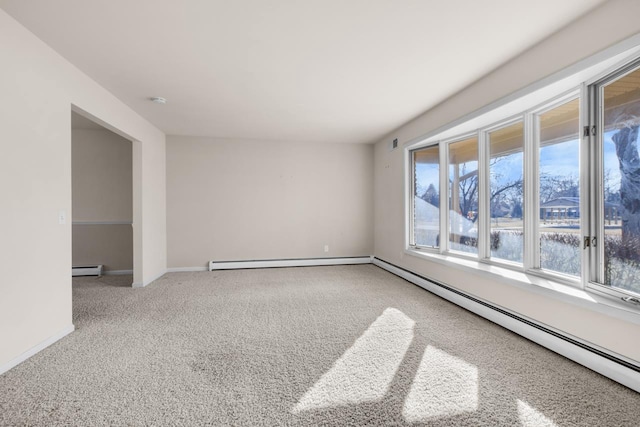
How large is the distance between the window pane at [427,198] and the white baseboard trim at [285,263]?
1.59m

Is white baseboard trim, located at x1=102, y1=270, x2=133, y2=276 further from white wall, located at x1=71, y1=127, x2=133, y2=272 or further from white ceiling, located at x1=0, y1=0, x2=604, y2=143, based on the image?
white ceiling, located at x1=0, y1=0, x2=604, y2=143

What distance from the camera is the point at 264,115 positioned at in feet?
14.2

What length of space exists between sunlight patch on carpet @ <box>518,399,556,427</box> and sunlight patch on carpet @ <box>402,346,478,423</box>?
0.22 metres

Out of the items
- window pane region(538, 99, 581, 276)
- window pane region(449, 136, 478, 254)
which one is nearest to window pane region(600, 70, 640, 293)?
window pane region(538, 99, 581, 276)

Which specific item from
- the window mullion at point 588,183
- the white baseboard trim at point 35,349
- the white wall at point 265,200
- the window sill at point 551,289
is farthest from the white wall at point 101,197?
the window mullion at point 588,183

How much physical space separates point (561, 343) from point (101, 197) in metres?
6.66

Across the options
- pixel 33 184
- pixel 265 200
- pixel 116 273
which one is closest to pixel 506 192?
pixel 265 200

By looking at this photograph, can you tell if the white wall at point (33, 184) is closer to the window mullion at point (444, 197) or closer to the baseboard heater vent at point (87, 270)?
the baseboard heater vent at point (87, 270)

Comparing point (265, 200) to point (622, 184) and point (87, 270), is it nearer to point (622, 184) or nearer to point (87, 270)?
point (87, 270)

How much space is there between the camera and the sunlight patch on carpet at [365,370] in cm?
175

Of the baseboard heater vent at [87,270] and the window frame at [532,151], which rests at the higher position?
the window frame at [532,151]

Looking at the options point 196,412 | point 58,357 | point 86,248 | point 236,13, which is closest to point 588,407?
point 196,412

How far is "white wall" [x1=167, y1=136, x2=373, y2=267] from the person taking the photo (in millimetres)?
5512

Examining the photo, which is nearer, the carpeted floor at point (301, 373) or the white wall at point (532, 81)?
the carpeted floor at point (301, 373)
